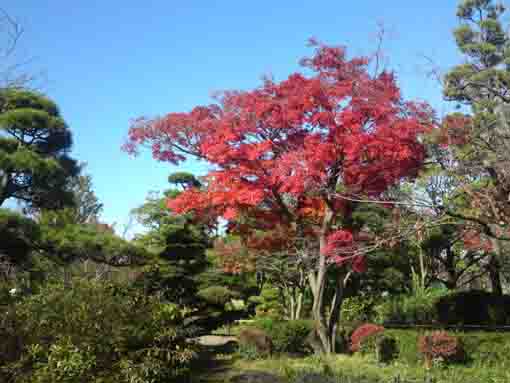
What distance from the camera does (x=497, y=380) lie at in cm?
714

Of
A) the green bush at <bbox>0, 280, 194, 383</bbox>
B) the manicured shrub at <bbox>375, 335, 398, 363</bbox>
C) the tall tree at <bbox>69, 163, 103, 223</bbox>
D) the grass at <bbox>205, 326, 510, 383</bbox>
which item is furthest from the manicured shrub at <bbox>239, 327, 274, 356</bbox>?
the tall tree at <bbox>69, 163, 103, 223</bbox>

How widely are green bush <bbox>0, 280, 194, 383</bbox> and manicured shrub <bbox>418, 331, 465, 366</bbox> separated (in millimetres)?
4272

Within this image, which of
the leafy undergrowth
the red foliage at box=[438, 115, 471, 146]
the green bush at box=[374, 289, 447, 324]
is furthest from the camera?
the green bush at box=[374, 289, 447, 324]

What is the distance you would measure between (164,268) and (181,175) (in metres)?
5.92

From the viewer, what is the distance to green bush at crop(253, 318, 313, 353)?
1035 cm

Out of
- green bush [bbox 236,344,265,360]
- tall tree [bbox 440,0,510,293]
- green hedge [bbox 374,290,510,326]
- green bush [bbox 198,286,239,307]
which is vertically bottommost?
green bush [bbox 236,344,265,360]

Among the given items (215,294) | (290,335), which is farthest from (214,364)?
(215,294)

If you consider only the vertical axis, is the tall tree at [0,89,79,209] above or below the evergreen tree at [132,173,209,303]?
above

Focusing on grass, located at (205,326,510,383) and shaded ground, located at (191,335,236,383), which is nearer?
grass, located at (205,326,510,383)

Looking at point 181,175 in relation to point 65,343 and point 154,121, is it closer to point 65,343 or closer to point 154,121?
point 154,121

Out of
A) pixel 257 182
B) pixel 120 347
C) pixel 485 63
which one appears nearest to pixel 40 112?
pixel 257 182

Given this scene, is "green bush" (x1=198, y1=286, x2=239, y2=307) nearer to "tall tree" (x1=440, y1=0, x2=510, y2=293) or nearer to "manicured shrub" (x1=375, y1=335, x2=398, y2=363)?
"manicured shrub" (x1=375, y1=335, x2=398, y2=363)

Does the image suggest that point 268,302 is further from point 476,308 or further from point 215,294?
point 476,308

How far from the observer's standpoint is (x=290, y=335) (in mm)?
10398
